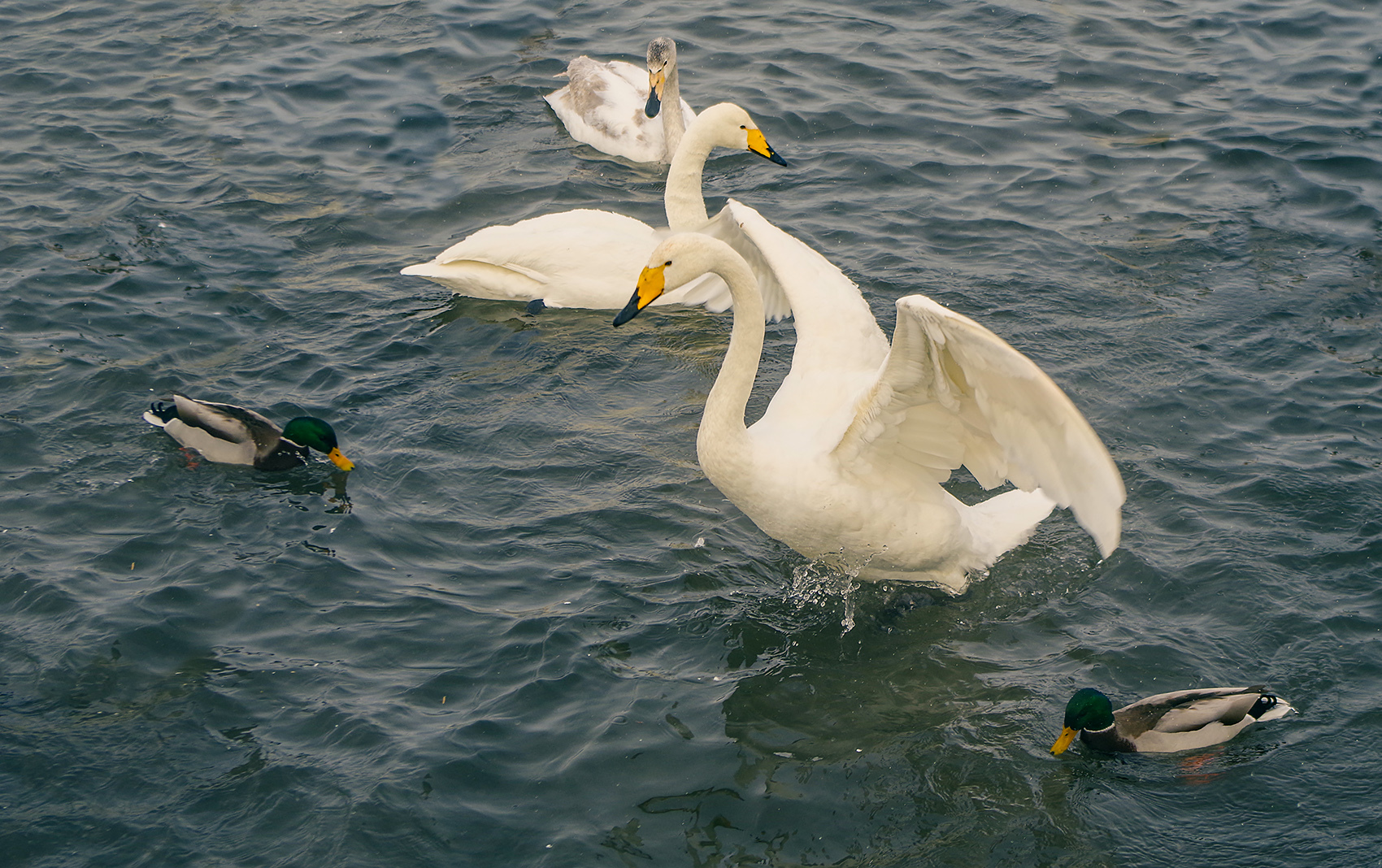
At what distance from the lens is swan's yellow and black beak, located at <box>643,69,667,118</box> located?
11.3 meters

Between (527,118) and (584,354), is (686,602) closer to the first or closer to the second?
(584,354)

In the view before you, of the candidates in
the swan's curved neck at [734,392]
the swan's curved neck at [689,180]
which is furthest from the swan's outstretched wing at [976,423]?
the swan's curved neck at [689,180]

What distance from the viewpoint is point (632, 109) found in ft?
38.5

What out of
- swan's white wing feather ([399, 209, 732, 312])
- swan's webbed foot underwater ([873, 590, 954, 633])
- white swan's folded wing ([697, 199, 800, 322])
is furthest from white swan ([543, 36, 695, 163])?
swan's webbed foot underwater ([873, 590, 954, 633])

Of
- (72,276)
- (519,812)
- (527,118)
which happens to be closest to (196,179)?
(72,276)

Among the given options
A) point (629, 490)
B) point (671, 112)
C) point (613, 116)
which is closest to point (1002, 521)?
point (629, 490)

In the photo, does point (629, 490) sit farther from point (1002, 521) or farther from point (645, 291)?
point (1002, 521)

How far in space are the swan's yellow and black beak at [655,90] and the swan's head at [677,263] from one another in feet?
17.7

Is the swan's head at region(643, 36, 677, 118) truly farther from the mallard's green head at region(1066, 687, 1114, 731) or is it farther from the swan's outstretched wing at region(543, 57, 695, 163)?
the mallard's green head at region(1066, 687, 1114, 731)

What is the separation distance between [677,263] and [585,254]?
334 centimetres

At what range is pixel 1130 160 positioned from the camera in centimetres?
1124

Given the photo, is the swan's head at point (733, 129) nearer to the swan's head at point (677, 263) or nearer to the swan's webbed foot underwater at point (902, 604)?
the swan's head at point (677, 263)

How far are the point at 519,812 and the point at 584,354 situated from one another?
169 inches

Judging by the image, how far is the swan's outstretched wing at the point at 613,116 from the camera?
11.7 metres
